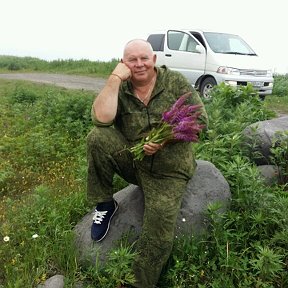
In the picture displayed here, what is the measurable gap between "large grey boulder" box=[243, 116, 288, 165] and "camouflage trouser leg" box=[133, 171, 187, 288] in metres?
1.59

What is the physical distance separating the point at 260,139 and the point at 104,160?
6.77ft

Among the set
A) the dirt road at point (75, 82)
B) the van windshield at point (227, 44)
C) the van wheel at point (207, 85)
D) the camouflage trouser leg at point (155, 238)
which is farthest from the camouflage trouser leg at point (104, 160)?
the dirt road at point (75, 82)

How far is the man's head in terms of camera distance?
3469 mm

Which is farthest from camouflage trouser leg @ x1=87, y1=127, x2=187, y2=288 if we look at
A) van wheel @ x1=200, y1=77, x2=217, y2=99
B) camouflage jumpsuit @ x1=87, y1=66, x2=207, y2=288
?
van wheel @ x1=200, y1=77, x2=217, y2=99

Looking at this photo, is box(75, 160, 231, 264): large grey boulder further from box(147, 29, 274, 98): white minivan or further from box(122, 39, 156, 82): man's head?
box(147, 29, 274, 98): white minivan

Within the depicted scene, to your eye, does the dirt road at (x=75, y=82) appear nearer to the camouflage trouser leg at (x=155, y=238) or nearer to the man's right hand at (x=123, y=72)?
the man's right hand at (x=123, y=72)

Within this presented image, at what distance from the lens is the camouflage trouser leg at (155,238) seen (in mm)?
3322

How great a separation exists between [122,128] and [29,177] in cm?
211

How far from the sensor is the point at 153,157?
3.55m

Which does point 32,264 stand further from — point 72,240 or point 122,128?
point 122,128

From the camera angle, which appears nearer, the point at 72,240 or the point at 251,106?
the point at 72,240

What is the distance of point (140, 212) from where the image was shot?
12.6ft

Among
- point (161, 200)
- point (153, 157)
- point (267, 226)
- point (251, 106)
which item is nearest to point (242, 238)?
point (267, 226)

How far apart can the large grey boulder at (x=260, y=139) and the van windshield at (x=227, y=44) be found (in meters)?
6.52
